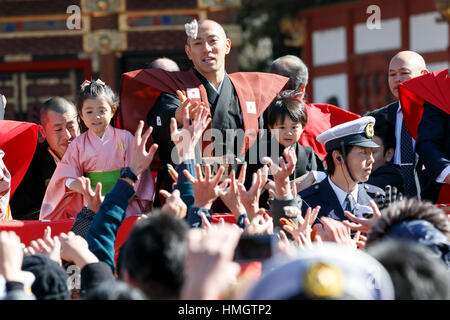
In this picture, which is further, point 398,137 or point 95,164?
point 398,137

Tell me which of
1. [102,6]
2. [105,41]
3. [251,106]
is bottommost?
[251,106]

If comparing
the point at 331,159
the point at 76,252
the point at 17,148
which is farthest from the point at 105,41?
the point at 76,252

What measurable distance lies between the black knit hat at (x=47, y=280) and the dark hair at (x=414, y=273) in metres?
0.92

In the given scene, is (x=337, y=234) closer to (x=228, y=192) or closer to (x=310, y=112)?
(x=228, y=192)

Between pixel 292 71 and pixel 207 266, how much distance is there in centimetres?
345

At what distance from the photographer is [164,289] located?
1.96 metres

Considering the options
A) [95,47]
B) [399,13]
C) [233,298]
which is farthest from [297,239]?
[399,13]

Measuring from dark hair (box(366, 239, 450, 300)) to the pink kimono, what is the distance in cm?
247

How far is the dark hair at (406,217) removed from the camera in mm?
2377

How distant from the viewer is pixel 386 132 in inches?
189

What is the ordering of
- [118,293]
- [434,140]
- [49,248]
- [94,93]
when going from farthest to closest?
[434,140]
[94,93]
[49,248]
[118,293]

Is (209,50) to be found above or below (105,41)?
below

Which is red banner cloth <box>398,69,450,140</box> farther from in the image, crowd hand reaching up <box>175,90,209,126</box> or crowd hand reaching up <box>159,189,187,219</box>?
crowd hand reaching up <box>159,189,187,219</box>
